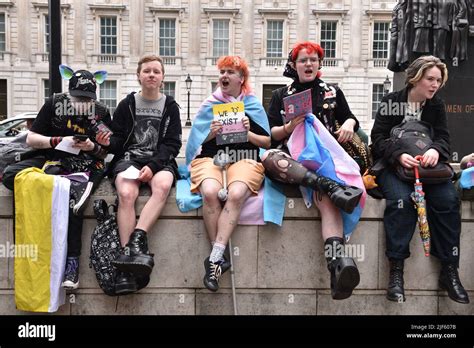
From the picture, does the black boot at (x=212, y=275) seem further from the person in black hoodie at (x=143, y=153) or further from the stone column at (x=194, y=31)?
the stone column at (x=194, y=31)

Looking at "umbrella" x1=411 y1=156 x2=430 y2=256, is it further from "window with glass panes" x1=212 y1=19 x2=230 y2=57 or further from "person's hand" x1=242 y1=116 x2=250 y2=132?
"window with glass panes" x1=212 y1=19 x2=230 y2=57

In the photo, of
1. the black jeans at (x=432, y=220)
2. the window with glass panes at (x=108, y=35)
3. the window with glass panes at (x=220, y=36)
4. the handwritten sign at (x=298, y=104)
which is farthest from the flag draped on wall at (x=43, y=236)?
the window with glass panes at (x=108, y=35)

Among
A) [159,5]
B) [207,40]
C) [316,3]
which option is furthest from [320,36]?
[159,5]

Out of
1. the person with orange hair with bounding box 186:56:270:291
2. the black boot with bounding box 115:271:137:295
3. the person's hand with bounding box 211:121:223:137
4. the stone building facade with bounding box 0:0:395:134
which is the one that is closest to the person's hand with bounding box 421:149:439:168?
the person with orange hair with bounding box 186:56:270:291

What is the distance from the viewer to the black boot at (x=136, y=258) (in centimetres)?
386

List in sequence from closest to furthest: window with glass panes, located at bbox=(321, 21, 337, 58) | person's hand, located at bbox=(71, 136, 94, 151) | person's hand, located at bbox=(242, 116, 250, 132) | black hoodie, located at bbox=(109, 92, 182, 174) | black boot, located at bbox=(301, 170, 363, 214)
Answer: black boot, located at bbox=(301, 170, 363, 214) → person's hand, located at bbox=(71, 136, 94, 151) → person's hand, located at bbox=(242, 116, 250, 132) → black hoodie, located at bbox=(109, 92, 182, 174) → window with glass panes, located at bbox=(321, 21, 337, 58)

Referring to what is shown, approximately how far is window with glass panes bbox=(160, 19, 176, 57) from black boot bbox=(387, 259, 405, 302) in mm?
38937

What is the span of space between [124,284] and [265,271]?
1201mm

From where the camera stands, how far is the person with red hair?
3.92 metres

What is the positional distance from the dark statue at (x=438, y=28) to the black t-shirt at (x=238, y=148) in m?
3.42

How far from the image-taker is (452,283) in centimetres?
415

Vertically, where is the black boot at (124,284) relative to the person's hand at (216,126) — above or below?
below

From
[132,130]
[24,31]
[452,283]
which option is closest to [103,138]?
[132,130]

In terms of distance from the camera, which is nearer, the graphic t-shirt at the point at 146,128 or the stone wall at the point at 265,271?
the stone wall at the point at 265,271
